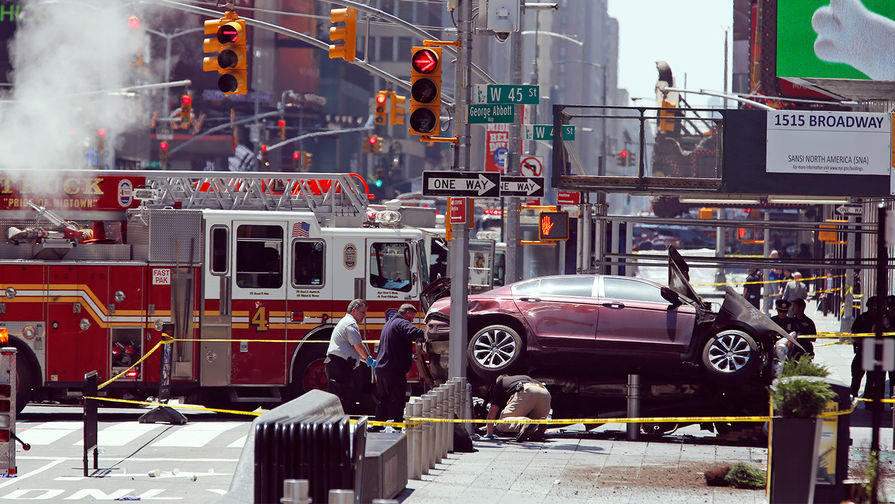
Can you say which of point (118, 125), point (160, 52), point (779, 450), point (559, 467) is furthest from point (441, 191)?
point (160, 52)

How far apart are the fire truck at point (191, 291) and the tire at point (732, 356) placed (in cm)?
458

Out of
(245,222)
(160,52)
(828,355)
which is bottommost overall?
(828,355)

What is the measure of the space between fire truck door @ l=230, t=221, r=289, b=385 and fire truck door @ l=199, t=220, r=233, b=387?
0.31ft

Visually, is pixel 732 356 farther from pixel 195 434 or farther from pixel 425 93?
pixel 195 434

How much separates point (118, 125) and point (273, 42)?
69.6 ft

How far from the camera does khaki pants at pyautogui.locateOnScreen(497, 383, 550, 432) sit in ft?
49.1

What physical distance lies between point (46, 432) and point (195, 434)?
81.2 inches

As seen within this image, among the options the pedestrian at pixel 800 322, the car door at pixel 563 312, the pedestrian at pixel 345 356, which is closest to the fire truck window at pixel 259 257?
the pedestrian at pixel 345 356

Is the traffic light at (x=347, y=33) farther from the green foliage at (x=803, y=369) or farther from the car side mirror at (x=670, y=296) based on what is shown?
the green foliage at (x=803, y=369)

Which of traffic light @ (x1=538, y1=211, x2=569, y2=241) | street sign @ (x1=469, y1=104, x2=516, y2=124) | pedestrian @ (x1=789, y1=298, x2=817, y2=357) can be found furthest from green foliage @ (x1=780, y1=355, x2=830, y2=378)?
traffic light @ (x1=538, y1=211, x2=569, y2=241)

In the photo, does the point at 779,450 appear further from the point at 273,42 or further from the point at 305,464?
the point at 273,42

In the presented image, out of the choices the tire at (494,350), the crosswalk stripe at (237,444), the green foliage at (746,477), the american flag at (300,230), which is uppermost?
the american flag at (300,230)

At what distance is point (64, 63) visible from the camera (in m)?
48.7

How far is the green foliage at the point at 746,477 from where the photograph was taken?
1147 centimetres
